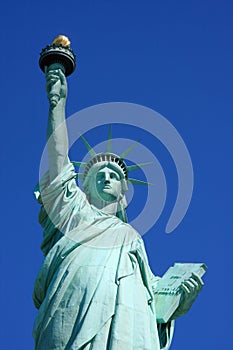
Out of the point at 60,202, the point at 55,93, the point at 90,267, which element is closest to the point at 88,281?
the point at 90,267

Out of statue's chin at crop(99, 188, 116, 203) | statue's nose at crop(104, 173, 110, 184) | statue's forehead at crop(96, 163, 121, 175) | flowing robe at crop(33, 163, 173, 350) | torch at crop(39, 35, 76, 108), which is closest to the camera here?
flowing robe at crop(33, 163, 173, 350)

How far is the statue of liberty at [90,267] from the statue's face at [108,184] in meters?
0.02

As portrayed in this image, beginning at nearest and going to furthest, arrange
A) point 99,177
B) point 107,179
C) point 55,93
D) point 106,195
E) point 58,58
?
point 55,93, point 58,58, point 106,195, point 107,179, point 99,177

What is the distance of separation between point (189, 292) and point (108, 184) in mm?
2475

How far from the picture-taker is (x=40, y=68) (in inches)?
697

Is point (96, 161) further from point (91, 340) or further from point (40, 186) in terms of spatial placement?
point (91, 340)

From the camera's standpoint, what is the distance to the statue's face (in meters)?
18.1

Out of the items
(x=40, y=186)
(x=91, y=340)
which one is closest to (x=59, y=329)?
(x=91, y=340)

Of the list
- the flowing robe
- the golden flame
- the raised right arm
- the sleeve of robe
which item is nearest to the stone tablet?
the flowing robe

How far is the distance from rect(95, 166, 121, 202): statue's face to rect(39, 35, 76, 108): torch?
6.01ft

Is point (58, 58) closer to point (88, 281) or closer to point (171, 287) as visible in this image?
point (88, 281)

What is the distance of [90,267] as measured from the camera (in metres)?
16.1

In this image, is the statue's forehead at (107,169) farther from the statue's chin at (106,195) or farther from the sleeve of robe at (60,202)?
the sleeve of robe at (60,202)

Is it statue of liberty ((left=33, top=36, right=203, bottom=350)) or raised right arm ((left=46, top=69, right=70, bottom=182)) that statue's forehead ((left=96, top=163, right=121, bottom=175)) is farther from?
raised right arm ((left=46, top=69, right=70, bottom=182))
